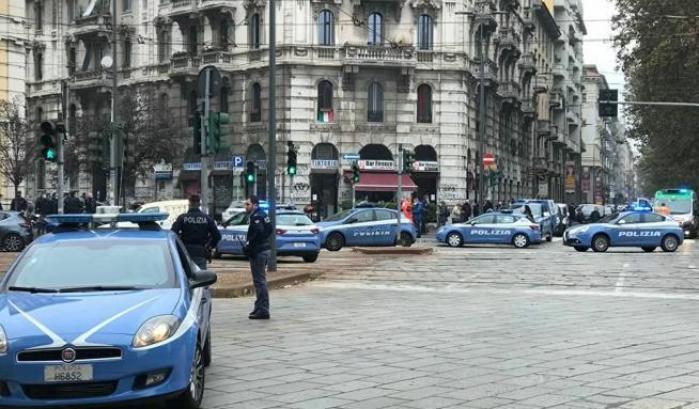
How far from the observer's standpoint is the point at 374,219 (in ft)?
97.2

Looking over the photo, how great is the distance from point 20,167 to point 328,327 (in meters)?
35.5

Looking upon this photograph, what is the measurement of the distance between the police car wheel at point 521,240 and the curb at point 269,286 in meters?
14.8

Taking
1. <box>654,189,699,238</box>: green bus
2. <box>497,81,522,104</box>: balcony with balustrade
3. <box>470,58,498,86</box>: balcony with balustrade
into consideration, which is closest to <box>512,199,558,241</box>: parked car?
<box>654,189,699,238</box>: green bus

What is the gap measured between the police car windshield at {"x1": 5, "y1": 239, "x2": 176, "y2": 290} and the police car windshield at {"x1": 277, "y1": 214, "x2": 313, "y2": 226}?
15.7 meters

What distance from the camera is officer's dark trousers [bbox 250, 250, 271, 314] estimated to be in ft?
39.5

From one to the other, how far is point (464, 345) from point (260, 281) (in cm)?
334

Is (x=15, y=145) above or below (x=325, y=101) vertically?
below

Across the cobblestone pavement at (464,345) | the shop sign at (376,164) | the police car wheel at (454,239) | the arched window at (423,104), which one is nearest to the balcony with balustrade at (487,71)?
the arched window at (423,104)

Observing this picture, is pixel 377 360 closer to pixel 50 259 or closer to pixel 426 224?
pixel 50 259

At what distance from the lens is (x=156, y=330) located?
6.25m

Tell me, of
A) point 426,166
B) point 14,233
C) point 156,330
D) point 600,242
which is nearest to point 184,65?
point 426,166

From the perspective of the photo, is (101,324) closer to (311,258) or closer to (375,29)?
(311,258)

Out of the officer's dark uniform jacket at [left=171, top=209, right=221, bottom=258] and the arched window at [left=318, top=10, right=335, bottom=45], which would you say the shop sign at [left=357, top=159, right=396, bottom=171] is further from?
the officer's dark uniform jacket at [left=171, top=209, right=221, bottom=258]

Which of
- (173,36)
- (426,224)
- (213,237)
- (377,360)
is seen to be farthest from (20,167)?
(377,360)
